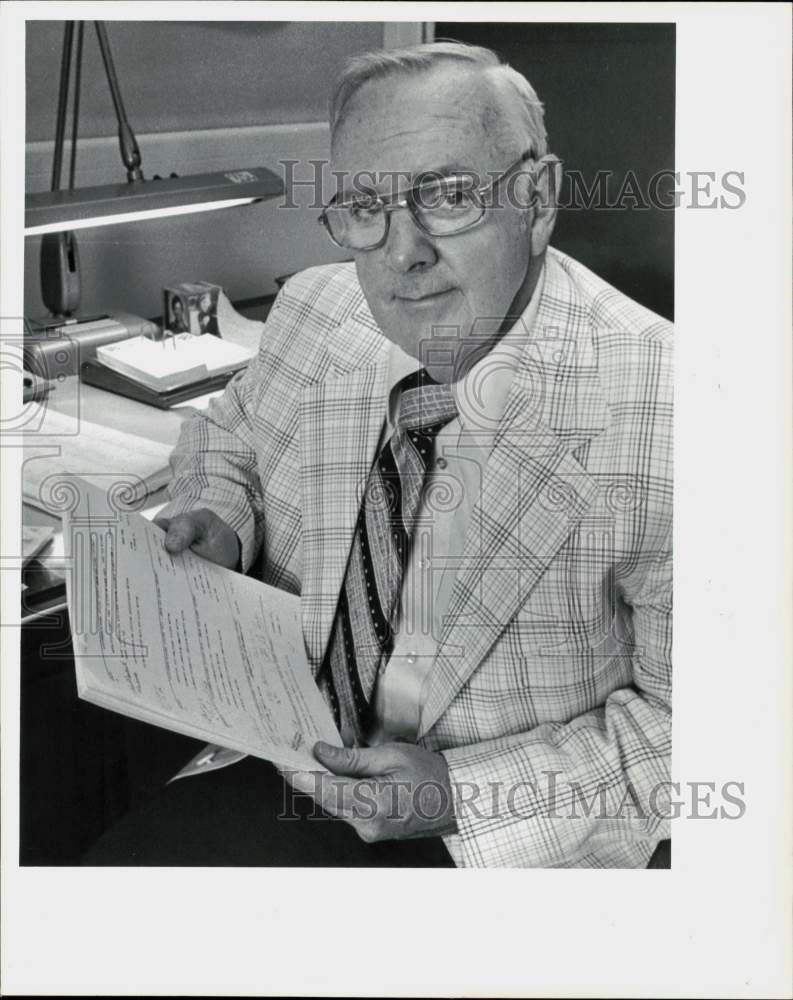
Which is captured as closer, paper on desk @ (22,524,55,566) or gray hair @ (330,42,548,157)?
gray hair @ (330,42,548,157)

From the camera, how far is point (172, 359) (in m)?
1.53

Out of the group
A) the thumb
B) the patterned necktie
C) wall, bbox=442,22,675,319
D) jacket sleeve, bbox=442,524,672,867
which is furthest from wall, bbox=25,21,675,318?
the thumb

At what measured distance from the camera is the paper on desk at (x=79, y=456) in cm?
151

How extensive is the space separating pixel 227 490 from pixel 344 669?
27 centimetres

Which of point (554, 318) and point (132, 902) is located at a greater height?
point (554, 318)

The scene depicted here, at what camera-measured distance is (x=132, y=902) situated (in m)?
1.54

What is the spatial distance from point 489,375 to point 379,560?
0.85 ft

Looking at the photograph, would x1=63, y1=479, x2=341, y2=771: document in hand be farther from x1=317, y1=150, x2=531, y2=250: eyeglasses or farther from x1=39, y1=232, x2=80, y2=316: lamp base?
x1=317, y1=150, x2=531, y2=250: eyeglasses

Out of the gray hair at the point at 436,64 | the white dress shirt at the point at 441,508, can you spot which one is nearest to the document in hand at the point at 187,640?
the white dress shirt at the point at 441,508

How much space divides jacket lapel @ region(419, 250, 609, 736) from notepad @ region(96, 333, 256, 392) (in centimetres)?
35

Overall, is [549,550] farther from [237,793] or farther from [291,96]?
[291,96]

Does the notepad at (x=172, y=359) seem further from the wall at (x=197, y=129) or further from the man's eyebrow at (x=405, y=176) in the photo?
the man's eyebrow at (x=405, y=176)

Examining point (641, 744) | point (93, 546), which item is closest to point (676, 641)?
point (641, 744)

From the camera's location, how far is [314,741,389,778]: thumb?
1.45 m
